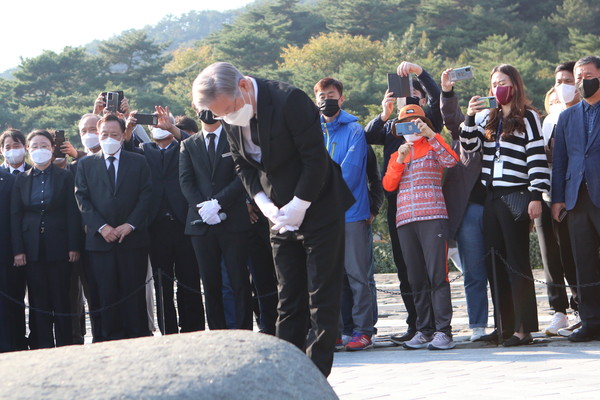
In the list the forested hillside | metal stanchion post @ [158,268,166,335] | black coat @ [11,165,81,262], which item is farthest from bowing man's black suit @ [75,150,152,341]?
the forested hillside

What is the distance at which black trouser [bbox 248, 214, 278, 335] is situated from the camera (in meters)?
8.68

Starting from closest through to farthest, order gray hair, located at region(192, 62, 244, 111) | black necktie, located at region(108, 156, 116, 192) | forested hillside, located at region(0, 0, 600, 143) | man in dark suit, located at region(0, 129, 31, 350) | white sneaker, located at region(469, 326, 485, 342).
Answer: gray hair, located at region(192, 62, 244, 111) < white sneaker, located at region(469, 326, 485, 342) < black necktie, located at region(108, 156, 116, 192) < man in dark suit, located at region(0, 129, 31, 350) < forested hillside, located at region(0, 0, 600, 143)

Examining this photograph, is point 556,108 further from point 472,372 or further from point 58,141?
point 58,141

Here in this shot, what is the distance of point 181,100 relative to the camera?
54844 mm

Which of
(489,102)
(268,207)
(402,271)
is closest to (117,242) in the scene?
(402,271)

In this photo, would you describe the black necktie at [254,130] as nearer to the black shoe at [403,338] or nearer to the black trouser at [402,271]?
the black trouser at [402,271]

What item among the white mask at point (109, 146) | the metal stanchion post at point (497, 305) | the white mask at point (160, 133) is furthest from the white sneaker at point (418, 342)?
the white mask at point (160, 133)

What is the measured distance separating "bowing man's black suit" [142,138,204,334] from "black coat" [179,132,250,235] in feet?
2.74

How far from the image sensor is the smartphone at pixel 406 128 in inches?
306

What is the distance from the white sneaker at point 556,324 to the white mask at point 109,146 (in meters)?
4.45

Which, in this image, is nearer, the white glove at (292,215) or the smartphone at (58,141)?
the white glove at (292,215)

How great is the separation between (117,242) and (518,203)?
12.5 ft

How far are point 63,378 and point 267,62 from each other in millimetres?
65902

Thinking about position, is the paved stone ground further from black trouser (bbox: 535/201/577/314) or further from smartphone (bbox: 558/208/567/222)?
smartphone (bbox: 558/208/567/222)
